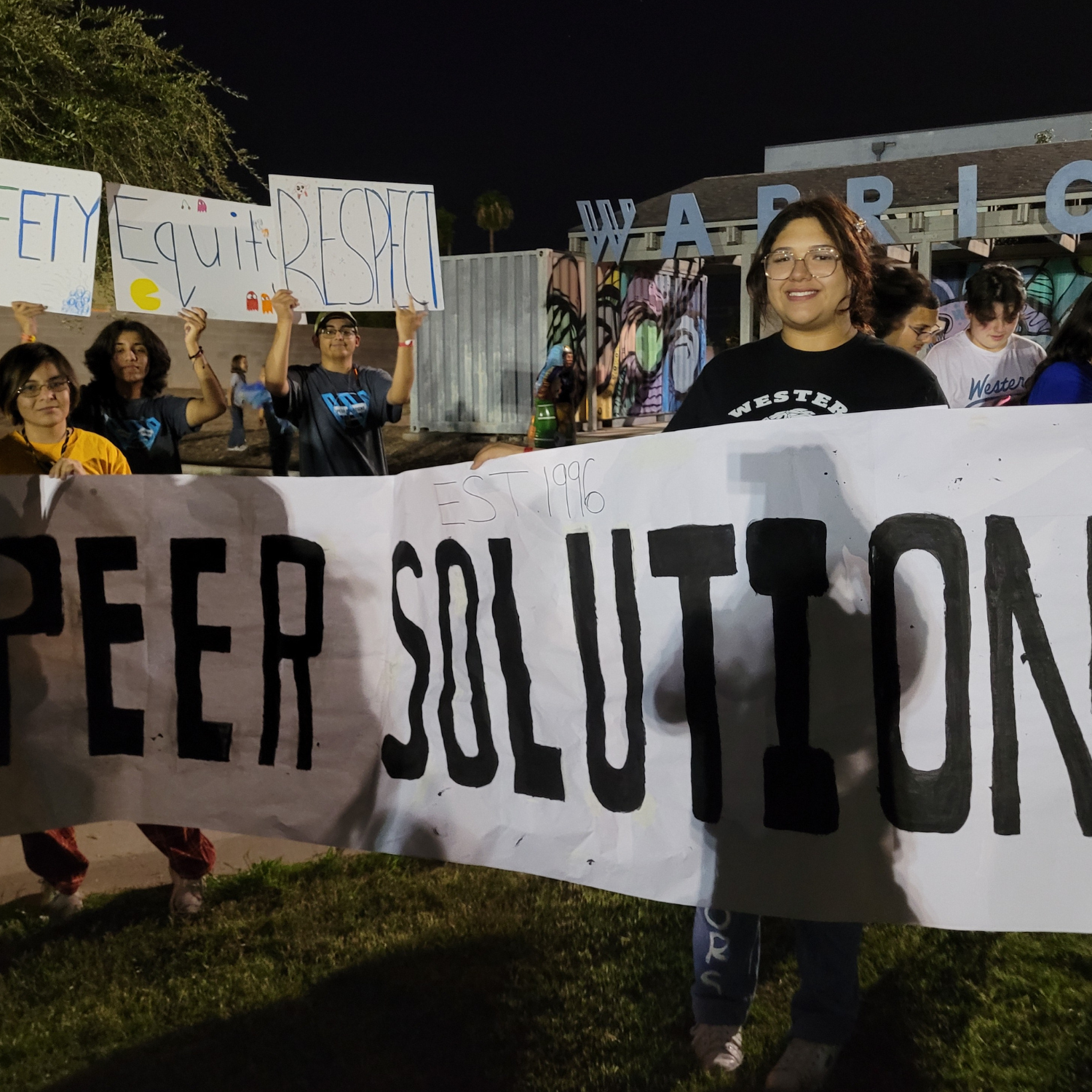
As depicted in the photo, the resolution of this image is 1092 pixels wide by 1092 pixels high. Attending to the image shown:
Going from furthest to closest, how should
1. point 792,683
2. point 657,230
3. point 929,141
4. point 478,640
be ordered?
point 929,141, point 657,230, point 478,640, point 792,683

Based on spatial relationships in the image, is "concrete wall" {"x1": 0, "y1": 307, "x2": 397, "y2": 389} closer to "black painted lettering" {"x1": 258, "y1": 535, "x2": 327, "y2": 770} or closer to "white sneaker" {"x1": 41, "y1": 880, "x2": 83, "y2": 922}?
"white sneaker" {"x1": 41, "y1": 880, "x2": 83, "y2": 922}

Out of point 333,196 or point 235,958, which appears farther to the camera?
point 333,196

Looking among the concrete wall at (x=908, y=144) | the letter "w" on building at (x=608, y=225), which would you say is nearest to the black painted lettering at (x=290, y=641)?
the letter "w" on building at (x=608, y=225)

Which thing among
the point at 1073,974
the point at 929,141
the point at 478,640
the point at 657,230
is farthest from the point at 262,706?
the point at 929,141

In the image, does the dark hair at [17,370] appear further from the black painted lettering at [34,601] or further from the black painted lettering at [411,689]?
the black painted lettering at [411,689]

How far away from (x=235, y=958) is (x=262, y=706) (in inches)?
33.9

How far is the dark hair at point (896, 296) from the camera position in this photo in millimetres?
3566

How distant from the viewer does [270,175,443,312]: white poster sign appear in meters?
4.20

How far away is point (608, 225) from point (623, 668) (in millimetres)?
11421

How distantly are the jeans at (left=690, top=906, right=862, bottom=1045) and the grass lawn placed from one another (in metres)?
0.15

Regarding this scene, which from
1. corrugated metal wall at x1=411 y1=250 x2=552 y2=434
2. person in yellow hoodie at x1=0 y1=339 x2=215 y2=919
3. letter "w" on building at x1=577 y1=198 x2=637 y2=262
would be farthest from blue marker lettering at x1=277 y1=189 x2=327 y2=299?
corrugated metal wall at x1=411 y1=250 x2=552 y2=434

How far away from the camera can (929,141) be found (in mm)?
31734

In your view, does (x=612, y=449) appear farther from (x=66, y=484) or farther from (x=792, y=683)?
(x=66, y=484)

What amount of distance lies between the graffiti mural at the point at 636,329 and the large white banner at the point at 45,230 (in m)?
10.3
